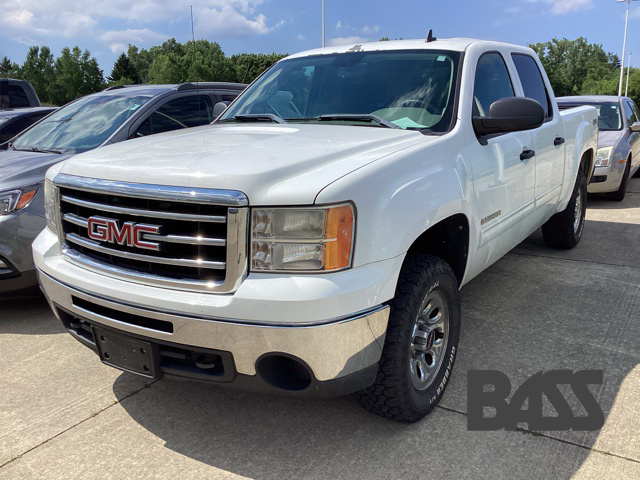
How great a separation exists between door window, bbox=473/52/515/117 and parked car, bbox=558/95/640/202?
5240 millimetres

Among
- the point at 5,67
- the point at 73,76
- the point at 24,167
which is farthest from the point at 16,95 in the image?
the point at 5,67

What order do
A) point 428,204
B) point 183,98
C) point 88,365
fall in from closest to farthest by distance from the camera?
point 428,204, point 88,365, point 183,98

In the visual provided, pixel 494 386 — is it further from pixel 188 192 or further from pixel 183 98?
pixel 183 98

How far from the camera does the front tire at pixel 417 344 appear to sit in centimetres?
256

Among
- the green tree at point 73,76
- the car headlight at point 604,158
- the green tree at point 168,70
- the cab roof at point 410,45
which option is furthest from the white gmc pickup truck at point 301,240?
the green tree at point 73,76

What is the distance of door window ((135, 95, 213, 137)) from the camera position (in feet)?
17.9

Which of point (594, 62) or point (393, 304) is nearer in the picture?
point (393, 304)

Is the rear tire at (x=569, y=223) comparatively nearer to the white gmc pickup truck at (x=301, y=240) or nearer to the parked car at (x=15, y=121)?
the white gmc pickup truck at (x=301, y=240)

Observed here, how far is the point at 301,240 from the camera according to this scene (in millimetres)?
2252

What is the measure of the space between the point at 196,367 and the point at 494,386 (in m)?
1.67

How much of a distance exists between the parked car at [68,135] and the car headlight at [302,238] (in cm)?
271

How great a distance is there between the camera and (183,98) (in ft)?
19.4

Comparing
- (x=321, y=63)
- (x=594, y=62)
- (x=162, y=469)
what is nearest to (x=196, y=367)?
(x=162, y=469)

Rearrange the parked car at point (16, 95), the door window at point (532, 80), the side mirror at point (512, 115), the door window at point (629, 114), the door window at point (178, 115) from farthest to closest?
the door window at point (629, 114), the parked car at point (16, 95), the door window at point (178, 115), the door window at point (532, 80), the side mirror at point (512, 115)
